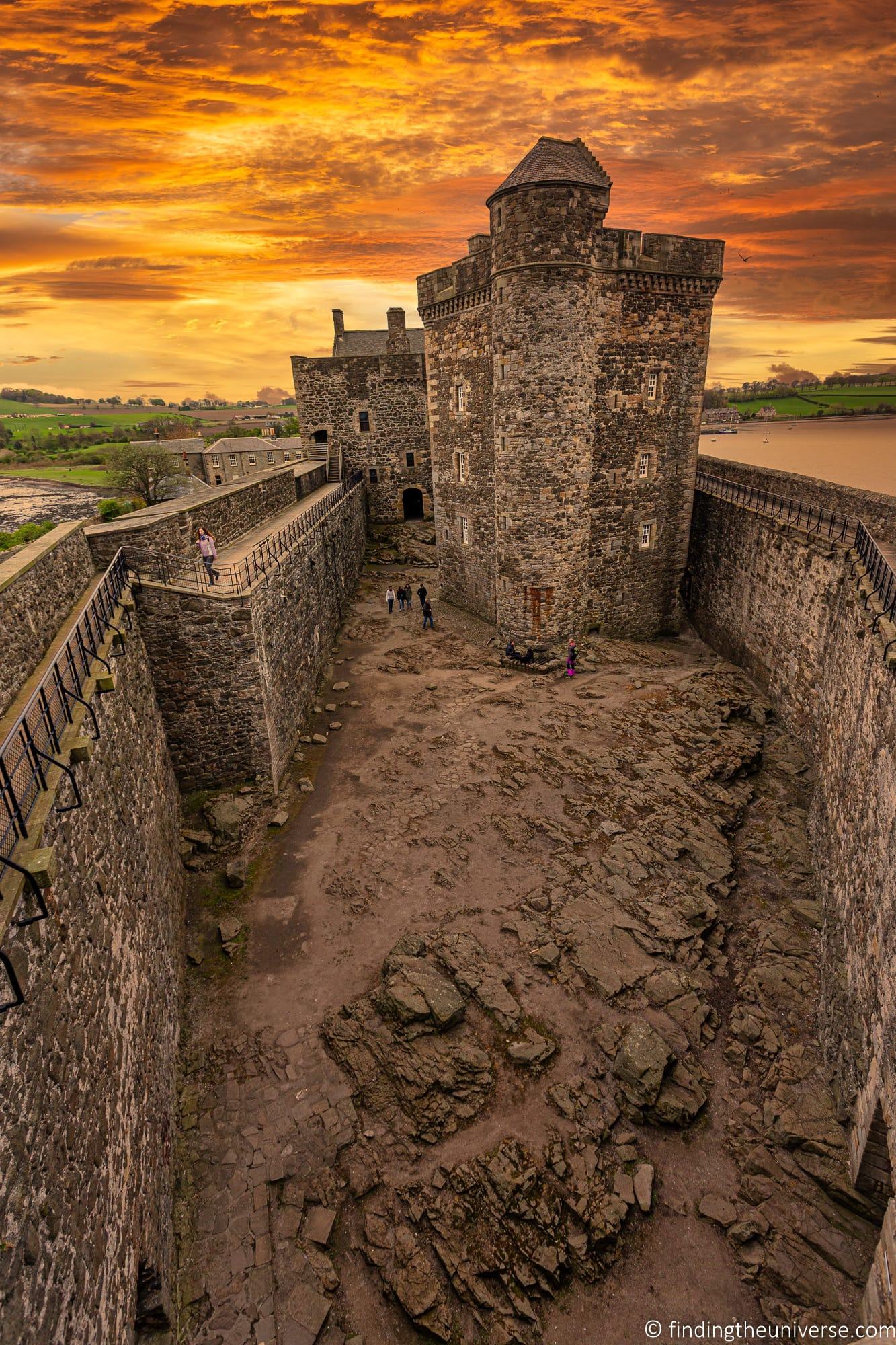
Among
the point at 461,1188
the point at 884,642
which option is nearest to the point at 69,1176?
the point at 461,1188

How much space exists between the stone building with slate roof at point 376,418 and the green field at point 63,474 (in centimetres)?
2047

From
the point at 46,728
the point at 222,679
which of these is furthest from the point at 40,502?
the point at 46,728

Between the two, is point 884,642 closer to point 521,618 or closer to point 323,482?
point 521,618

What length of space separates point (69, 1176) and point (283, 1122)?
391cm

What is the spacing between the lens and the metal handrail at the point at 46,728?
18.4 feet

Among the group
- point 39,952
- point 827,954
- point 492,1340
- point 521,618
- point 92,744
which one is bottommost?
point 492,1340

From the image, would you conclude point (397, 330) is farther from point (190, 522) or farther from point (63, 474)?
point (63, 474)

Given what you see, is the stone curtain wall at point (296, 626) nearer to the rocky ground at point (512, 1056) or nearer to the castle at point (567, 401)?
the rocky ground at point (512, 1056)

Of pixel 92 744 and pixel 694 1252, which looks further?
pixel 92 744

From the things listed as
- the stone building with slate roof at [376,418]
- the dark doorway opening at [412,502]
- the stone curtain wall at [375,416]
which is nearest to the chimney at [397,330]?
the stone building with slate roof at [376,418]

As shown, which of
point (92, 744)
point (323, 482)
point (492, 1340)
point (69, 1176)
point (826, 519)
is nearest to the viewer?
point (69, 1176)

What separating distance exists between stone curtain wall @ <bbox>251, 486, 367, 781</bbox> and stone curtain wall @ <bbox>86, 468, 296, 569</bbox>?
210cm

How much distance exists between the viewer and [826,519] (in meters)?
17.2

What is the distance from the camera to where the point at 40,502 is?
38.6 metres
